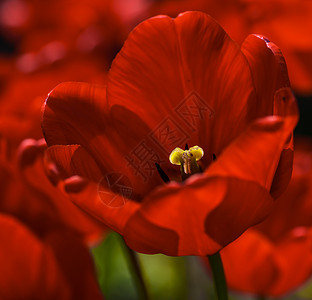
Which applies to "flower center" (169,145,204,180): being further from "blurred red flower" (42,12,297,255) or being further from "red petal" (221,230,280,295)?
"red petal" (221,230,280,295)

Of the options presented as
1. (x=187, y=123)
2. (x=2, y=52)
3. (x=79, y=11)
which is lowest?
(x=2, y=52)

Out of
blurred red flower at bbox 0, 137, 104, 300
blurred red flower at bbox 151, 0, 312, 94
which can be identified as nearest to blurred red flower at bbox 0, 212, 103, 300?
blurred red flower at bbox 0, 137, 104, 300

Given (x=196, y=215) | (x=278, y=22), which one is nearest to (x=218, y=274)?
(x=196, y=215)

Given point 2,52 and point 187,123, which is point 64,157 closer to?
point 187,123

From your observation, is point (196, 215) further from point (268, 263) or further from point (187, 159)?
point (268, 263)

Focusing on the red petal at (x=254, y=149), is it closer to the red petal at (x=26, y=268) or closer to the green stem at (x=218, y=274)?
the green stem at (x=218, y=274)

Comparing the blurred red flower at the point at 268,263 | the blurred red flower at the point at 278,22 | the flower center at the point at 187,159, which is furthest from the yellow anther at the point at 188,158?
the blurred red flower at the point at 278,22

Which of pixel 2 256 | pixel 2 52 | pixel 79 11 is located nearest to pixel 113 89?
pixel 2 256
